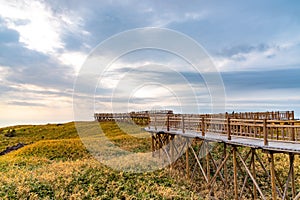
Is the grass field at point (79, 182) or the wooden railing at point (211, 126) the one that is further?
the wooden railing at point (211, 126)

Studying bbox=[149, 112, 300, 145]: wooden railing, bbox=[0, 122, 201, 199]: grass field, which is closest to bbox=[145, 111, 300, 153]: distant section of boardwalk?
bbox=[149, 112, 300, 145]: wooden railing

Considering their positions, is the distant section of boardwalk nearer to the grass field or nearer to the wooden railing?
the wooden railing

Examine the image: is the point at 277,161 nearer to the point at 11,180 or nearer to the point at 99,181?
the point at 99,181

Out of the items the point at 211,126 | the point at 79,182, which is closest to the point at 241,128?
the point at 211,126

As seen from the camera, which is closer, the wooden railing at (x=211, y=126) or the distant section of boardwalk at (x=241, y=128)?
the distant section of boardwalk at (x=241, y=128)

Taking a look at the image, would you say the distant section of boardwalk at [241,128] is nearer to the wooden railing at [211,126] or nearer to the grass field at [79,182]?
the wooden railing at [211,126]

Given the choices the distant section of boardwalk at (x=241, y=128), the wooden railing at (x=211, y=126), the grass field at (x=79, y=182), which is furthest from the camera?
the wooden railing at (x=211, y=126)

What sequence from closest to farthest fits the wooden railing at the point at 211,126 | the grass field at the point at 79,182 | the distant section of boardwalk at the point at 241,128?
the distant section of boardwalk at the point at 241,128 → the grass field at the point at 79,182 → the wooden railing at the point at 211,126

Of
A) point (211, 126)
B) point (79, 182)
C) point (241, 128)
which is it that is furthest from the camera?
point (211, 126)

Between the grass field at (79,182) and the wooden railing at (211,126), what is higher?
the wooden railing at (211,126)

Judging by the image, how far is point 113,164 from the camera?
2206cm

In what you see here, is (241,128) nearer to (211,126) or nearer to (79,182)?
(211,126)

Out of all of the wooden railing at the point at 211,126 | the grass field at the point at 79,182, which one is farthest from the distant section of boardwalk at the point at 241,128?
the grass field at the point at 79,182

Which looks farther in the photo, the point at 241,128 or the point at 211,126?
the point at 211,126
